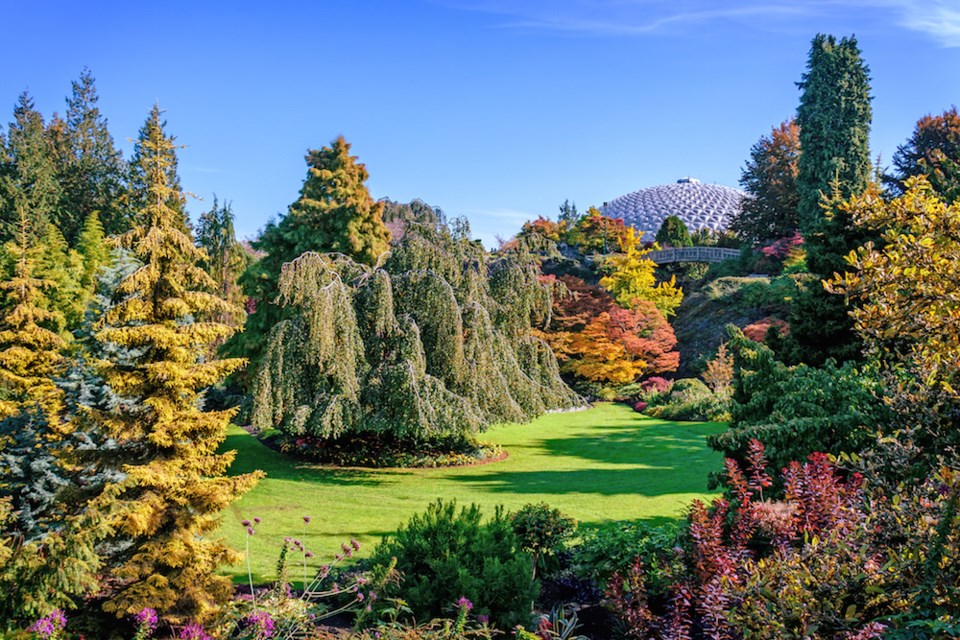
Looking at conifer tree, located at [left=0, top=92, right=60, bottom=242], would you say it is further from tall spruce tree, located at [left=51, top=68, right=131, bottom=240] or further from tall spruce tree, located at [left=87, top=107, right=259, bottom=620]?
tall spruce tree, located at [left=87, top=107, right=259, bottom=620]

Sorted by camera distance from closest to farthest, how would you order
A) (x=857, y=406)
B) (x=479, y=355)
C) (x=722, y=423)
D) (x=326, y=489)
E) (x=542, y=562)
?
(x=542, y=562) → (x=857, y=406) → (x=326, y=489) → (x=479, y=355) → (x=722, y=423)

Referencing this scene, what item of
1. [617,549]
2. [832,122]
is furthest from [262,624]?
[832,122]

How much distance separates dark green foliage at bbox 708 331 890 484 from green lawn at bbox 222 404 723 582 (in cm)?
209

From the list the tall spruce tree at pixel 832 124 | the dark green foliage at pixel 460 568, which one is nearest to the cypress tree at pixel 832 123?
the tall spruce tree at pixel 832 124

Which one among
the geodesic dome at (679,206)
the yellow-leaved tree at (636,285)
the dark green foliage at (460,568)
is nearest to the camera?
the dark green foliage at (460,568)

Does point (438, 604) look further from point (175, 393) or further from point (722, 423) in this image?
point (722, 423)

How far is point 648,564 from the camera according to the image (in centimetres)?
631

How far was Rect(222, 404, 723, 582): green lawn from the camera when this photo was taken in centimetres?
953

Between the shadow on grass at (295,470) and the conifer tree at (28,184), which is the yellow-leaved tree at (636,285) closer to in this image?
the shadow on grass at (295,470)

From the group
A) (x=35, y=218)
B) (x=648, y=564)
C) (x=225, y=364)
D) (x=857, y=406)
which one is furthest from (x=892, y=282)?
(x=35, y=218)

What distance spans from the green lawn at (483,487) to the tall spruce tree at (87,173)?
66.6ft

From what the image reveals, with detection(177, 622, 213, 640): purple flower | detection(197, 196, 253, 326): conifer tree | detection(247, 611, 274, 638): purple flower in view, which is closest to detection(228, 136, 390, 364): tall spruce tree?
detection(197, 196, 253, 326): conifer tree

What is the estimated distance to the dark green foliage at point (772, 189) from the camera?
37438mm

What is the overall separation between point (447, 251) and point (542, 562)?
9.03 metres
